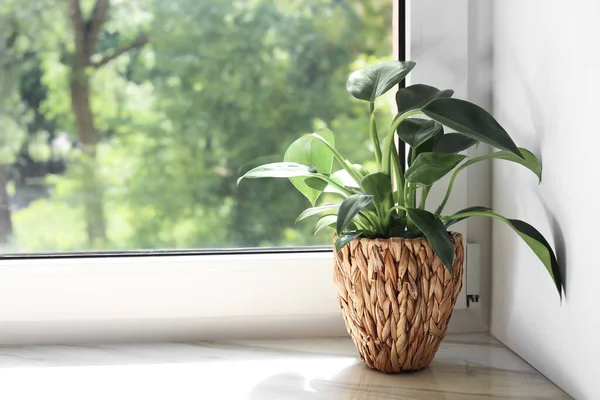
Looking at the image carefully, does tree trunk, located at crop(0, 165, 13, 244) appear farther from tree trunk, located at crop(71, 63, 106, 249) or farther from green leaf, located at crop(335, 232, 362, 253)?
green leaf, located at crop(335, 232, 362, 253)

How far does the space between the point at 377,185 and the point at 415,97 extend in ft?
0.35

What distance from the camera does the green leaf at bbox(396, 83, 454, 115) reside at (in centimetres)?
66

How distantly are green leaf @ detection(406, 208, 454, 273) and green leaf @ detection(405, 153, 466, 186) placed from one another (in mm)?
38

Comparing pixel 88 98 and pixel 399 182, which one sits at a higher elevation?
pixel 88 98

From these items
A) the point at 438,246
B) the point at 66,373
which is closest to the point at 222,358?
the point at 66,373

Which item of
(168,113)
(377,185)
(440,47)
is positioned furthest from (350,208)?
(168,113)

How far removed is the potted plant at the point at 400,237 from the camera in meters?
0.67

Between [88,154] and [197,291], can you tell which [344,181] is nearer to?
[197,291]

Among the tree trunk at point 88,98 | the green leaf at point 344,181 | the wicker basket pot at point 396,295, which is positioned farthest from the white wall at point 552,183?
the tree trunk at point 88,98

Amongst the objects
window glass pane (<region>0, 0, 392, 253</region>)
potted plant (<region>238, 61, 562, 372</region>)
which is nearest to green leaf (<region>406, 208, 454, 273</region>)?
potted plant (<region>238, 61, 562, 372</region>)

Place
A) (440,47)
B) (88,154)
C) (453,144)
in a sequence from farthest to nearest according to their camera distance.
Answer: (88,154), (440,47), (453,144)

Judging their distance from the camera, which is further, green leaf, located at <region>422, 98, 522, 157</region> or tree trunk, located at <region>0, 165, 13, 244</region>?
tree trunk, located at <region>0, 165, 13, 244</region>

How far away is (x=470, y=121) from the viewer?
2.05 feet

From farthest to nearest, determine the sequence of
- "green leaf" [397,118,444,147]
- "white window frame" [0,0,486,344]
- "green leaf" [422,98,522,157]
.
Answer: "white window frame" [0,0,486,344], "green leaf" [397,118,444,147], "green leaf" [422,98,522,157]
